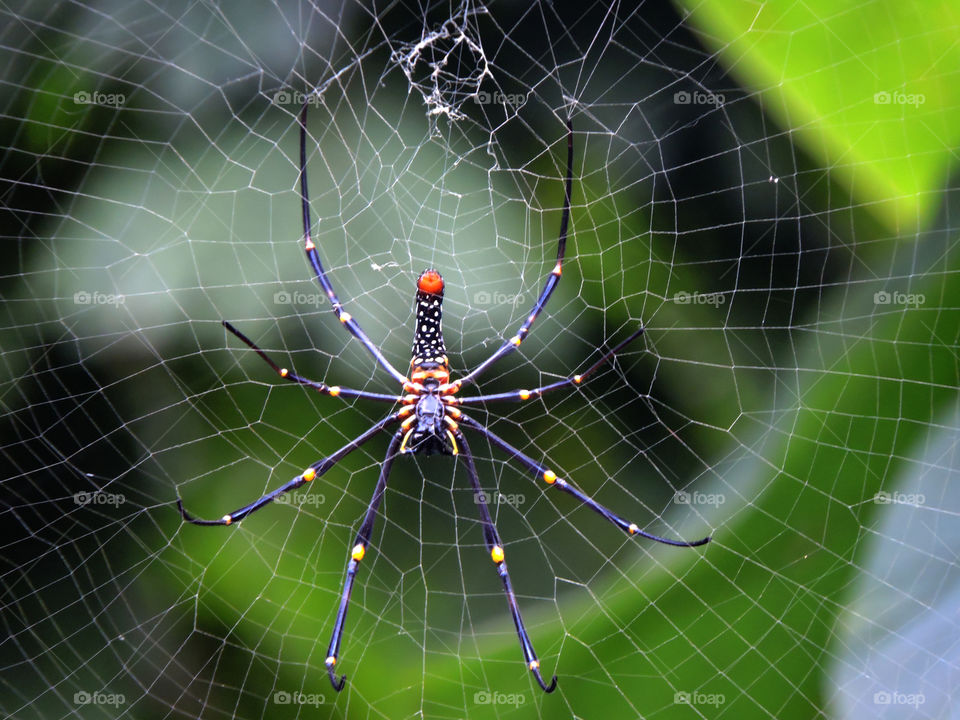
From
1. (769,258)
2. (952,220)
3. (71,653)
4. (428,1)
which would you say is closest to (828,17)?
(952,220)

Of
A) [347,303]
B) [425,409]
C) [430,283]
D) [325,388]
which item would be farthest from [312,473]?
[430,283]

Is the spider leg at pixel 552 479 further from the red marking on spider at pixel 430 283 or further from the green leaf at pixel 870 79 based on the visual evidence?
the green leaf at pixel 870 79

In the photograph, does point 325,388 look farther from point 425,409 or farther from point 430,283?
point 430,283

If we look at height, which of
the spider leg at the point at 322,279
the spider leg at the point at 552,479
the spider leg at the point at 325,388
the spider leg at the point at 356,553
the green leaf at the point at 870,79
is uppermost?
the green leaf at the point at 870,79

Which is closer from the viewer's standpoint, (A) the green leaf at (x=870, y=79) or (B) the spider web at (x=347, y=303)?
(A) the green leaf at (x=870, y=79)

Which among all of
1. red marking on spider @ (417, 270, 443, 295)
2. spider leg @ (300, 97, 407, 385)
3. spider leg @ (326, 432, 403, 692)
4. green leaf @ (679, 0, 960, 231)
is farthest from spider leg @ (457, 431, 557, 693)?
green leaf @ (679, 0, 960, 231)

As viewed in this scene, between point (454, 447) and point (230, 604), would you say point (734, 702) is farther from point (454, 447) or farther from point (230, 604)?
point (230, 604)

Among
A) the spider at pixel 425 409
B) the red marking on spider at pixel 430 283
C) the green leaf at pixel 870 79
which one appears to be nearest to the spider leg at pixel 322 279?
the spider at pixel 425 409

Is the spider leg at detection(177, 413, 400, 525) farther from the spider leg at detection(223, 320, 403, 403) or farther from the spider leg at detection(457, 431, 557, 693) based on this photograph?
the spider leg at detection(457, 431, 557, 693)
